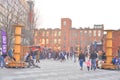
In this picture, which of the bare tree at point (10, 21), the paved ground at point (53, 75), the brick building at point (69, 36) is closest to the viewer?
the paved ground at point (53, 75)

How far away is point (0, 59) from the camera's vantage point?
1214 inches

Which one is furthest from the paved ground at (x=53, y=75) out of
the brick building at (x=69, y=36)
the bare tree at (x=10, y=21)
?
the brick building at (x=69, y=36)

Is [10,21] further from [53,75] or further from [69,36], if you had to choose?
[69,36]

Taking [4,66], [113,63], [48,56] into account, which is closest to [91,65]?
[113,63]

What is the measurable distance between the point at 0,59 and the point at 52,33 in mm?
124768

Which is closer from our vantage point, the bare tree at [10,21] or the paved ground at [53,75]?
the paved ground at [53,75]

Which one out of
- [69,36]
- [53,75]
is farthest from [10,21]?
[69,36]

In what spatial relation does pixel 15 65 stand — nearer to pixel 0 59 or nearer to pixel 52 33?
pixel 0 59

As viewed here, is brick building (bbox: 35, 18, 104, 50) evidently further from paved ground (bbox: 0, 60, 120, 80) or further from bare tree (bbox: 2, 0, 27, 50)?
paved ground (bbox: 0, 60, 120, 80)

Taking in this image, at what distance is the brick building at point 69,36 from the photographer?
5901 inches

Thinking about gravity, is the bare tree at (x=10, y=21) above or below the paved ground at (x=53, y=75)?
above

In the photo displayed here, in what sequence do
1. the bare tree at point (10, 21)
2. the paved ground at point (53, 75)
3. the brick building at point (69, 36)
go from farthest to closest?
the brick building at point (69, 36), the bare tree at point (10, 21), the paved ground at point (53, 75)

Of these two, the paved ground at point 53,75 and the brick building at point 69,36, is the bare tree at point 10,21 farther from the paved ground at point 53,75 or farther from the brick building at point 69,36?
the brick building at point 69,36

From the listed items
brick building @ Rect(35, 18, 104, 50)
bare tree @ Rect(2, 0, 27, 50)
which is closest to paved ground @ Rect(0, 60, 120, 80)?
bare tree @ Rect(2, 0, 27, 50)
